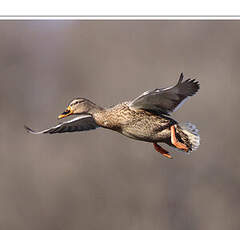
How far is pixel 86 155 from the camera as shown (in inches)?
110

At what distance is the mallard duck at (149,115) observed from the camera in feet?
6.30

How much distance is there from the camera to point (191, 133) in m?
2.09

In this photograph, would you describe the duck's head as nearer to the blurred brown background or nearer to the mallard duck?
the mallard duck

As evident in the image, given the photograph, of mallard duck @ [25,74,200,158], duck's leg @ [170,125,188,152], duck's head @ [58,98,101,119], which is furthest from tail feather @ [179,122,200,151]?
duck's head @ [58,98,101,119]

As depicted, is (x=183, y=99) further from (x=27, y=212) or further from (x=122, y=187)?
(x=27, y=212)

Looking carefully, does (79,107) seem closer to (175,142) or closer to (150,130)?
(150,130)

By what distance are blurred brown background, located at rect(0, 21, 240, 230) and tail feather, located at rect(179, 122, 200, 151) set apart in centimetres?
50

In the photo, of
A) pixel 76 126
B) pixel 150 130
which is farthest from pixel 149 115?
pixel 76 126

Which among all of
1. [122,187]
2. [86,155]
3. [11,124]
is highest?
[11,124]
